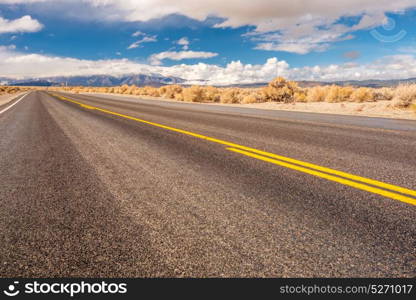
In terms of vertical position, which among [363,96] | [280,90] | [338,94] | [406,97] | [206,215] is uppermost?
[280,90]

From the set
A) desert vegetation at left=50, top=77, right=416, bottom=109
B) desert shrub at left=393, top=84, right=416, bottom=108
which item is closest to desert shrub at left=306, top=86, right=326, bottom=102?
desert vegetation at left=50, top=77, right=416, bottom=109

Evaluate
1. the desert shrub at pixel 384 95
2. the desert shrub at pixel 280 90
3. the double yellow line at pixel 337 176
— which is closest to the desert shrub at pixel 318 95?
the desert shrub at pixel 280 90

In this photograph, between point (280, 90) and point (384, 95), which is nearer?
point (384, 95)

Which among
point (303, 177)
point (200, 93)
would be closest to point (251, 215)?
point (303, 177)

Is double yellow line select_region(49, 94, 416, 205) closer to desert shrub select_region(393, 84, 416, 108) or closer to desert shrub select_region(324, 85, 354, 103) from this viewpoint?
desert shrub select_region(393, 84, 416, 108)

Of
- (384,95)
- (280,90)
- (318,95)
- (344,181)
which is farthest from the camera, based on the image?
(280,90)

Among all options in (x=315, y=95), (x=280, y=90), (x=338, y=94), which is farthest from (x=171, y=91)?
(x=338, y=94)

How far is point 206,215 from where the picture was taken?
7.86ft

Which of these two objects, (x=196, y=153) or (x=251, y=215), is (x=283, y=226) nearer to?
(x=251, y=215)

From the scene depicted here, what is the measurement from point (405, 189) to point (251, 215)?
1818 mm

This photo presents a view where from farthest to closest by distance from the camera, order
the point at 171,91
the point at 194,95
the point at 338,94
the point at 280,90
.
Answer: the point at 171,91 < the point at 194,95 < the point at 280,90 < the point at 338,94

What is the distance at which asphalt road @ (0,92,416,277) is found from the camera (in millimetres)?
1716

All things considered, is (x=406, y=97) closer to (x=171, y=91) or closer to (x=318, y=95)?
(x=318, y=95)

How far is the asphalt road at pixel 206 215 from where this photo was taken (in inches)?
67.6
